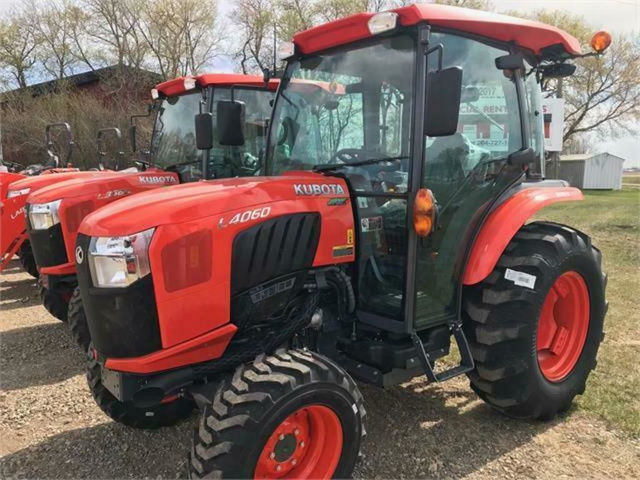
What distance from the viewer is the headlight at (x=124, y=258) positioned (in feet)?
7.37

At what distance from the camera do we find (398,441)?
10.1 ft

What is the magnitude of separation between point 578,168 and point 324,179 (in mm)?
34358

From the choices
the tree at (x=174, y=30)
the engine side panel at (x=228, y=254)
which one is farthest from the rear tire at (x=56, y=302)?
the tree at (x=174, y=30)

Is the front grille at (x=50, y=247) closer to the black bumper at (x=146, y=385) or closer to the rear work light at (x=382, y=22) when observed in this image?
the black bumper at (x=146, y=385)

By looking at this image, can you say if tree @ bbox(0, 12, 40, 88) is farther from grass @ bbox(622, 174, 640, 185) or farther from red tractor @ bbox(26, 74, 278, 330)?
grass @ bbox(622, 174, 640, 185)

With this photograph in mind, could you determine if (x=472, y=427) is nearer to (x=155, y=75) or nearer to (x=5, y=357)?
(x=5, y=357)

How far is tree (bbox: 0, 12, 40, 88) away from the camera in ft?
A: 72.9

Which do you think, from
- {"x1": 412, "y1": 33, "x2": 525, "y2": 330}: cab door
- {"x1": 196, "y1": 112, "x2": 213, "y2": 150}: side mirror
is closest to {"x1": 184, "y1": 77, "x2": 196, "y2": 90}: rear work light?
{"x1": 196, "y1": 112, "x2": 213, "y2": 150}: side mirror

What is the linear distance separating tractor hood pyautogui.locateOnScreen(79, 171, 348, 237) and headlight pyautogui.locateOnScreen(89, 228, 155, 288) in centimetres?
4

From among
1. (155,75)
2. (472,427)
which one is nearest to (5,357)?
(472,427)

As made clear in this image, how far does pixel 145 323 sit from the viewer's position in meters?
2.30

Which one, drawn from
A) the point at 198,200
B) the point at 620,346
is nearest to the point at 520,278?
the point at 198,200

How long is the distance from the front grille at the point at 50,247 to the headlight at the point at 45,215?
41mm

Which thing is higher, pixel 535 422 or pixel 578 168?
pixel 535 422
